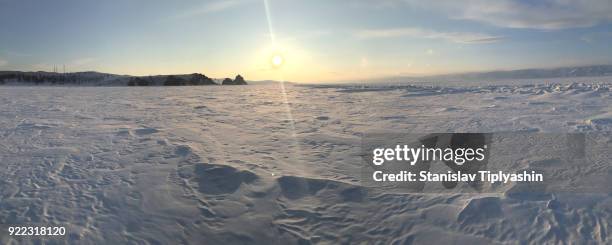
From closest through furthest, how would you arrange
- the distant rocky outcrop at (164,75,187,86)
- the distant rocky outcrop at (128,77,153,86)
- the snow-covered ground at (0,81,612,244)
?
the snow-covered ground at (0,81,612,244)
the distant rocky outcrop at (164,75,187,86)
the distant rocky outcrop at (128,77,153,86)

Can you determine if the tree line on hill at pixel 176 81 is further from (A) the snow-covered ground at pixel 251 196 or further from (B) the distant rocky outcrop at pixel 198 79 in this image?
(A) the snow-covered ground at pixel 251 196

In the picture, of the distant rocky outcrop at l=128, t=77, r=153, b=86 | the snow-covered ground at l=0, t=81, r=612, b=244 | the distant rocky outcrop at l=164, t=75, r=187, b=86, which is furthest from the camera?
the distant rocky outcrop at l=128, t=77, r=153, b=86

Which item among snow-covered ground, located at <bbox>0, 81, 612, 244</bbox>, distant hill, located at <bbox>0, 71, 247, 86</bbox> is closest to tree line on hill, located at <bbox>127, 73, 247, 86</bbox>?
distant hill, located at <bbox>0, 71, 247, 86</bbox>

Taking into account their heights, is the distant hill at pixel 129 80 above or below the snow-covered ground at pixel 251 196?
above

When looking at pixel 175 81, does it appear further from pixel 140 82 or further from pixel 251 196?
pixel 251 196

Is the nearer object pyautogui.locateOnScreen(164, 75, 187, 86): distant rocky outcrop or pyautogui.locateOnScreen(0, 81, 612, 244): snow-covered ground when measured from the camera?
pyautogui.locateOnScreen(0, 81, 612, 244): snow-covered ground

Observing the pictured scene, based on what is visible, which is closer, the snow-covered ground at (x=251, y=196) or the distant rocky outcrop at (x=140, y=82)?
the snow-covered ground at (x=251, y=196)

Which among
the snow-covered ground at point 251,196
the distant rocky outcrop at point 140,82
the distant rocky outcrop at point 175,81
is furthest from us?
the distant rocky outcrop at point 140,82

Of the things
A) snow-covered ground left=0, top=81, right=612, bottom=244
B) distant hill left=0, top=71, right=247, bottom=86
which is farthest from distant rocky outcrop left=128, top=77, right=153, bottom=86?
snow-covered ground left=0, top=81, right=612, bottom=244

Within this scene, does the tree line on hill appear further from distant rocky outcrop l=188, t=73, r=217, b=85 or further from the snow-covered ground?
the snow-covered ground

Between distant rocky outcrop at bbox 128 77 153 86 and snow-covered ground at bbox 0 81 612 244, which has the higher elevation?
distant rocky outcrop at bbox 128 77 153 86

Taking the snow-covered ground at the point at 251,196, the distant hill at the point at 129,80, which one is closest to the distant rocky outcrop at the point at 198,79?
the distant hill at the point at 129,80

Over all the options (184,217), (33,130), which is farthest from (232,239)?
(33,130)

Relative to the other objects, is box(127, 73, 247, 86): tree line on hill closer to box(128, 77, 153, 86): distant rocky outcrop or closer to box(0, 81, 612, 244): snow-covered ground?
box(128, 77, 153, 86): distant rocky outcrop
